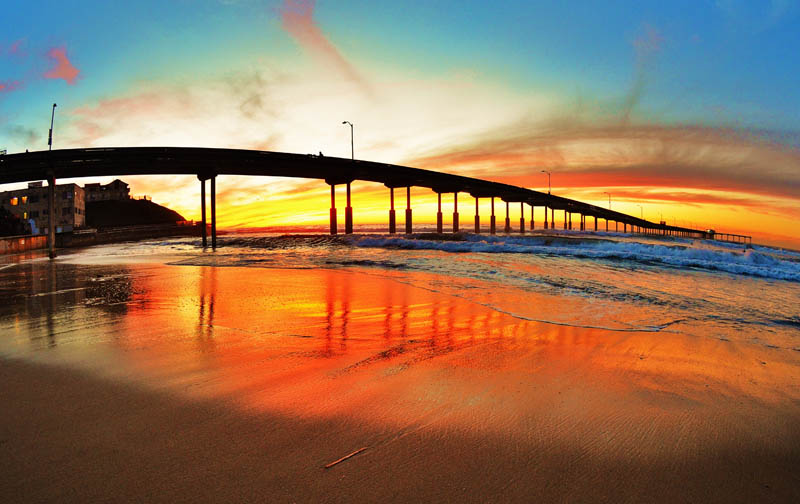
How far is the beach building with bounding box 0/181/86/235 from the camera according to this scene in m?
88.9

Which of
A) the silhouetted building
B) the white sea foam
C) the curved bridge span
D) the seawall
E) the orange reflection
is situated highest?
the silhouetted building

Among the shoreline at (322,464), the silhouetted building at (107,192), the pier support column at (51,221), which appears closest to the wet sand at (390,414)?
the shoreline at (322,464)

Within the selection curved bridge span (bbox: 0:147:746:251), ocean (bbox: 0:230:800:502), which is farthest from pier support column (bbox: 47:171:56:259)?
ocean (bbox: 0:230:800:502)

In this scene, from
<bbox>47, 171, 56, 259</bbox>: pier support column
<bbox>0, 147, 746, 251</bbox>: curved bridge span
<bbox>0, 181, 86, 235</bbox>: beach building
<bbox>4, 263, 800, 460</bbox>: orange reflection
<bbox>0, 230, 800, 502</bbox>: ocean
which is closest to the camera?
<bbox>0, 230, 800, 502</bbox>: ocean

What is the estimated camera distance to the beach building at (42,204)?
292ft

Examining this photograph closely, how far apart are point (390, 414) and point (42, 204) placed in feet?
399

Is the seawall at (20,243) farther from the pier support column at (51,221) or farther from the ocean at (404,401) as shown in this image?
the ocean at (404,401)

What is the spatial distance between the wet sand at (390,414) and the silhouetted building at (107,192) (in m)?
131

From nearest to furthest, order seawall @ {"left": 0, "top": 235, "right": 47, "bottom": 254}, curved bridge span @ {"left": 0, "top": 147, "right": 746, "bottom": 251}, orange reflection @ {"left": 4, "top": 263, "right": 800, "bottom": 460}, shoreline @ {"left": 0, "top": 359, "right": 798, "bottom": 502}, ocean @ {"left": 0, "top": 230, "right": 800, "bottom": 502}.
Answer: shoreline @ {"left": 0, "top": 359, "right": 798, "bottom": 502} < ocean @ {"left": 0, "top": 230, "right": 800, "bottom": 502} < orange reflection @ {"left": 4, "top": 263, "right": 800, "bottom": 460} < seawall @ {"left": 0, "top": 235, "right": 47, "bottom": 254} < curved bridge span @ {"left": 0, "top": 147, "right": 746, "bottom": 251}

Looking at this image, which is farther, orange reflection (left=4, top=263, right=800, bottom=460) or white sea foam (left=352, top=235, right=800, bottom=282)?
white sea foam (left=352, top=235, right=800, bottom=282)

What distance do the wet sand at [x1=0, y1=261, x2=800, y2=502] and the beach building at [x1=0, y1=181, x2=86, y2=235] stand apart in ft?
362

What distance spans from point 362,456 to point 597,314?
569 centimetres

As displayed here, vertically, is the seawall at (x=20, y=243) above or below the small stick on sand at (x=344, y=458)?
above

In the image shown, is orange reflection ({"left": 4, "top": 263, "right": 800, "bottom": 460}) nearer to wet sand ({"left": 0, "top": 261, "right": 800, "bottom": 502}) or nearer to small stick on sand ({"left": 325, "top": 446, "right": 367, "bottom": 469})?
wet sand ({"left": 0, "top": 261, "right": 800, "bottom": 502})
